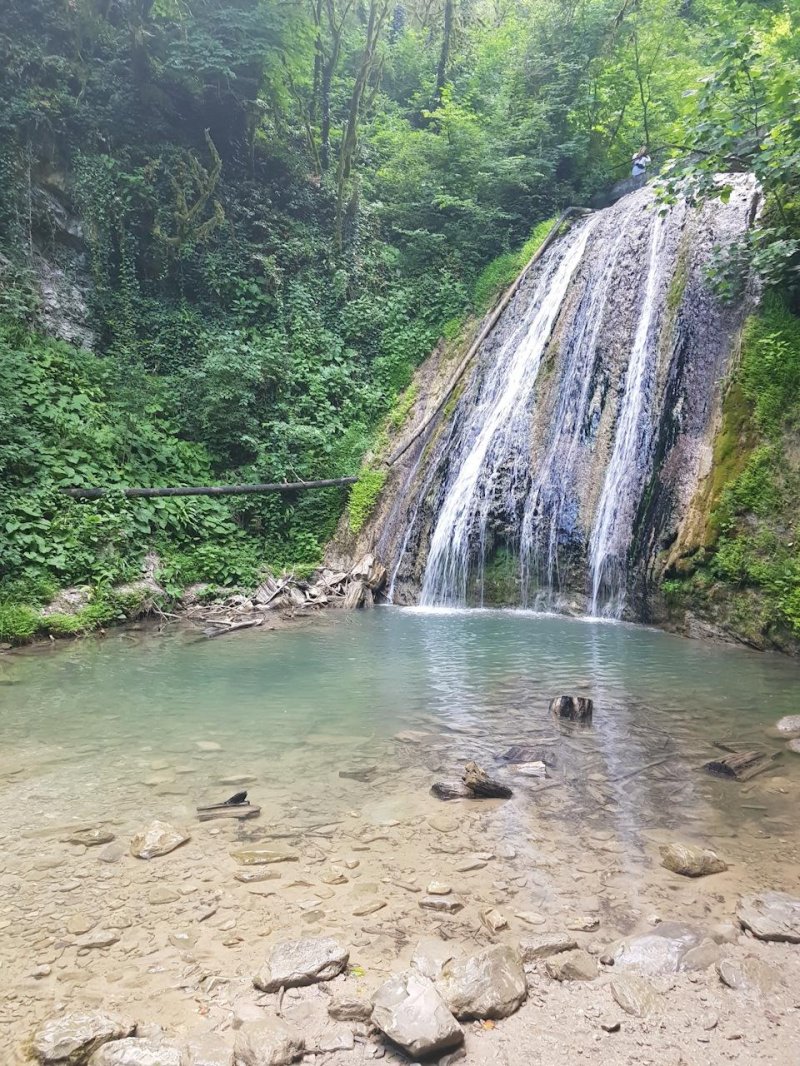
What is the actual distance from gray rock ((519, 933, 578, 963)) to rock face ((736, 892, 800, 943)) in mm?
Answer: 618

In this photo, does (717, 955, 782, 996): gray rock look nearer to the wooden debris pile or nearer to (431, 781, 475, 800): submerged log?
(431, 781, 475, 800): submerged log

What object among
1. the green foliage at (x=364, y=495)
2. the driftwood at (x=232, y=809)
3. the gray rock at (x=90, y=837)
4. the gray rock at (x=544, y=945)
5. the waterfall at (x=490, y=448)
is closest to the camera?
the gray rock at (x=544, y=945)

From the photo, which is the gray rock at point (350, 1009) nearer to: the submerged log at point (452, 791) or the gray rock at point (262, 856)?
the gray rock at point (262, 856)

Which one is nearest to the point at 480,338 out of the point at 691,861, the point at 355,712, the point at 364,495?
the point at 364,495

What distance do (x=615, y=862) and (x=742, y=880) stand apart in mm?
471

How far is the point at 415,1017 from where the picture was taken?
180 centimetres

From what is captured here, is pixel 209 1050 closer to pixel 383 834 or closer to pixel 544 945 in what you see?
pixel 544 945

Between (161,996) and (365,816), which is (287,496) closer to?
(365,816)

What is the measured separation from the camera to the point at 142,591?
898 centimetres

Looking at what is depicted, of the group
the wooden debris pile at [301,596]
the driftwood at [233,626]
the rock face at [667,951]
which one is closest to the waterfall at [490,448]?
the wooden debris pile at [301,596]

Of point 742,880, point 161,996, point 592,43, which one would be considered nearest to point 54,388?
point 161,996

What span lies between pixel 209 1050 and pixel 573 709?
3339mm

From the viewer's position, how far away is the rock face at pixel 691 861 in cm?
260

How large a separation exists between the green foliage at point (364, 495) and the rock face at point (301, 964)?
9683 millimetres
